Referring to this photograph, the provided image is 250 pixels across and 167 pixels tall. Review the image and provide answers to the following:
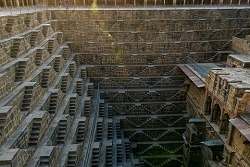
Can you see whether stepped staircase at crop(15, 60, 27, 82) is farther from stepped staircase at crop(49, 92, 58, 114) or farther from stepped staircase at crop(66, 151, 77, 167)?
stepped staircase at crop(66, 151, 77, 167)

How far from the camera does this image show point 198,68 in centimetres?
1816

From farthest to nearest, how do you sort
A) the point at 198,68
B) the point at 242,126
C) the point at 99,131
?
1. the point at 198,68
2. the point at 99,131
3. the point at 242,126

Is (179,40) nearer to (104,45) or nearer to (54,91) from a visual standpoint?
(104,45)

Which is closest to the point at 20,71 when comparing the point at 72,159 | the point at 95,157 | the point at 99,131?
the point at 72,159

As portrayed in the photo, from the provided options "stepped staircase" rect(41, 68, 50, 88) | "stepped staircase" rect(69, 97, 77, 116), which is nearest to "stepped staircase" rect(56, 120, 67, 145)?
"stepped staircase" rect(69, 97, 77, 116)

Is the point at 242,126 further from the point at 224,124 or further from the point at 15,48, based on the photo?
the point at 15,48

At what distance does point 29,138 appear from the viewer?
9.83m

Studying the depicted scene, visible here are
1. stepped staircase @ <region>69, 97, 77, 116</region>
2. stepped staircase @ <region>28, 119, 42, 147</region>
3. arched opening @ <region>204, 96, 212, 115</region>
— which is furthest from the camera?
arched opening @ <region>204, 96, 212, 115</region>

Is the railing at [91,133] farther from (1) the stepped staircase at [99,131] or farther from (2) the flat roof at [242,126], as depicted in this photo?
(2) the flat roof at [242,126]

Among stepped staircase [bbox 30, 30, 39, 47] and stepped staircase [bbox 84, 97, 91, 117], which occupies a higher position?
stepped staircase [bbox 30, 30, 39, 47]

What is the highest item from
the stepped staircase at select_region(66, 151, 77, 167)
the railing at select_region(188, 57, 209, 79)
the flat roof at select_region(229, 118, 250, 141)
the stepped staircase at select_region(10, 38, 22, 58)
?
the stepped staircase at select_region(10, 38, 22, 58)

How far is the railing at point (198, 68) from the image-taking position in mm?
17119

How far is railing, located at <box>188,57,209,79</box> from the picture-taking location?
674 inches

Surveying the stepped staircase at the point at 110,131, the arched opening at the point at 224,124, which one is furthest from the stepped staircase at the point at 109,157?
the arched opening at the point at 224,124
